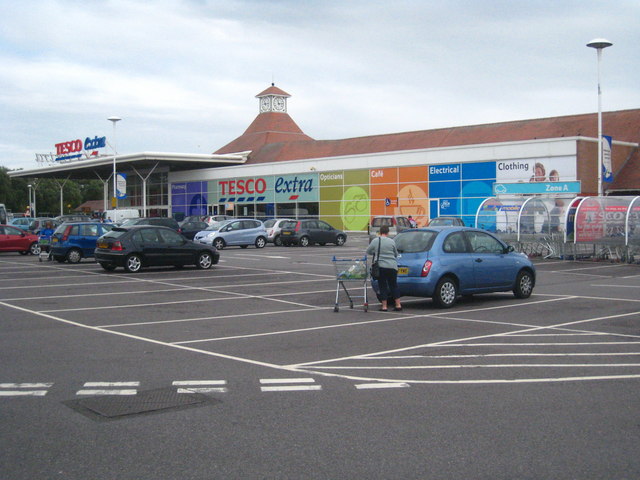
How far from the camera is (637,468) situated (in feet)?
16.7

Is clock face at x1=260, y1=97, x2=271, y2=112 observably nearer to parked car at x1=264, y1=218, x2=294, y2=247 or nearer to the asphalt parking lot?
parked car at x1=264, y1=218, x2=294, y2=247

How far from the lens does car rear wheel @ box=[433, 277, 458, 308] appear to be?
14.0 metres

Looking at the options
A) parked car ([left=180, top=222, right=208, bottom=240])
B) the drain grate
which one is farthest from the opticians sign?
the drain grate

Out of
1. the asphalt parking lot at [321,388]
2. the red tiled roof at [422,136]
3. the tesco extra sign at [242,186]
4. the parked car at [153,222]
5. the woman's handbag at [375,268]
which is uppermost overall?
the red tiled roof at [422,136]

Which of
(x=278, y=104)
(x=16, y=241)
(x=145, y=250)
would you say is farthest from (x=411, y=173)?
(x=278, y=104)

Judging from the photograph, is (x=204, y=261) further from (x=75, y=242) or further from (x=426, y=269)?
(x=426, y=269)

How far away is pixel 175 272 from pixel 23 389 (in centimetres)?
1583

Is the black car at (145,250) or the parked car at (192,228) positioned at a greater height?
the parked car at (192,228)

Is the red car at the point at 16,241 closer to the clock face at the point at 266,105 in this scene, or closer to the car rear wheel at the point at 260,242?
the car rear wheel at the point at 260,242

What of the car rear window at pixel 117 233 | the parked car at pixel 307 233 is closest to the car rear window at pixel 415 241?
the car rear window at pixel 117 233

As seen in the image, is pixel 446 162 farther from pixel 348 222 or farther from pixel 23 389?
pixel 23 389

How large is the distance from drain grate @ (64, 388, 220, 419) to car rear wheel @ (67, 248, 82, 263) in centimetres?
2110

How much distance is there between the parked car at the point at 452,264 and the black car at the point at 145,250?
10.4 meters

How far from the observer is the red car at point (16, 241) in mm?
32719
